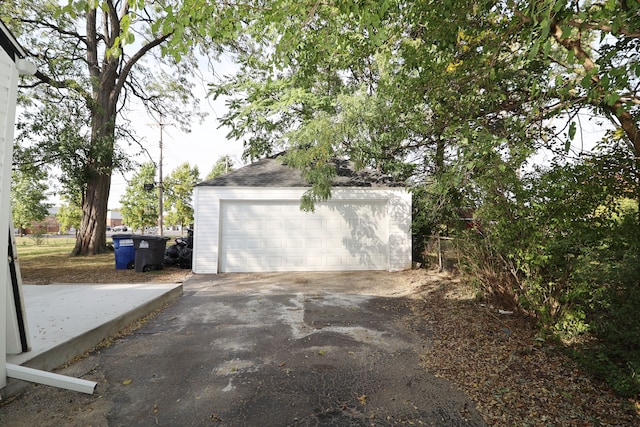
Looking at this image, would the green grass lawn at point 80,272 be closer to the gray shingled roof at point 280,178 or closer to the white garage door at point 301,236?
the white garage door at point 301,236

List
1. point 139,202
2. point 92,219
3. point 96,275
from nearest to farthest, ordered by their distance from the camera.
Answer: point 96,275 < point 92,219 < point 139,202

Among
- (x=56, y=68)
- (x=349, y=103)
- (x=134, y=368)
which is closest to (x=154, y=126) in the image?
(x=56, y=68)

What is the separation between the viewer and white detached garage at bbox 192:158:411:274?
9.68 metres

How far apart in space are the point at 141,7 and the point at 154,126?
1743 centimetres

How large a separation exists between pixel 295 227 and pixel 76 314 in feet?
20.2

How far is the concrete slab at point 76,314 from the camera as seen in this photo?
10.6ft

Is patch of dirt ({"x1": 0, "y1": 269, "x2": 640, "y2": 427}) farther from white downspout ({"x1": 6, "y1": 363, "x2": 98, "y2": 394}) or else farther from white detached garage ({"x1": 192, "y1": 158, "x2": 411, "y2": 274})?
white detached garage ({"x1": 192, "y1": 158, "x2": 411, "y2": 274})

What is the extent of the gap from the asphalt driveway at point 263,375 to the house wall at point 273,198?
3916 millimetres

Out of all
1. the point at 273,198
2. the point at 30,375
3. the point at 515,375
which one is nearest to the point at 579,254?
the point at 515,375

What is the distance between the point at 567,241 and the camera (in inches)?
142

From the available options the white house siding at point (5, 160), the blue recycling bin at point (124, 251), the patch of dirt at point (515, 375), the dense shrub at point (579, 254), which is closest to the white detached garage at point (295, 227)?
the blue recycling bin at point (124, 251)

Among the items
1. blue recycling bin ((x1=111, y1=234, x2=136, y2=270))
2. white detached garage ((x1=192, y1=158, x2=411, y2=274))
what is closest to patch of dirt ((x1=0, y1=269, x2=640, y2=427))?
white detached garage ((x1=192, y1=158, x2=411, y2=274))

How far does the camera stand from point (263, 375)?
320cm

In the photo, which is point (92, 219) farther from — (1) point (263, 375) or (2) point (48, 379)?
(1) point (263, 375)
